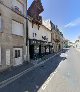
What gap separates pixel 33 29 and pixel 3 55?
1164 cm

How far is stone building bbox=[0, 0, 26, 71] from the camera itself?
1606 centimetres

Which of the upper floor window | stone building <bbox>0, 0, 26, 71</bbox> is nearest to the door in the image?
stone building <bbox>0, 0, 26, 71</bbox>

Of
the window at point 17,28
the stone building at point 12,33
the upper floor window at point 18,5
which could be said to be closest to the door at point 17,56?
the stone building at point 12,33

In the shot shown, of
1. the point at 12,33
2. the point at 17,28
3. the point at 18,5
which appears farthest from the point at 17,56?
the point at 18,5

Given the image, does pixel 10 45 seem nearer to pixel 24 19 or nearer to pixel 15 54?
pixel 15 54

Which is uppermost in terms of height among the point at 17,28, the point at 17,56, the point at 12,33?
the point at 17,28

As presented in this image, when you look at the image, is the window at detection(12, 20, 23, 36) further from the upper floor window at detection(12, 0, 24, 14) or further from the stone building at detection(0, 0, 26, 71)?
the upper floor window at detection(12, 0, 24, 14)

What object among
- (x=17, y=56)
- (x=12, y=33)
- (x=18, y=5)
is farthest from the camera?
(x=18, y=5)

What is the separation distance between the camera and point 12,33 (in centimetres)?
1848

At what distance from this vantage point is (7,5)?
56.4ft

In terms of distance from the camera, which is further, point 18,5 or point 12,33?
point 18,5

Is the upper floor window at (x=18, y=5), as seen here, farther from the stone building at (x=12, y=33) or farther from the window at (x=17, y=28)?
the window at (x=17, y=28)

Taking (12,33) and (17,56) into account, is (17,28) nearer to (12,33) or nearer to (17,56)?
(12,33)

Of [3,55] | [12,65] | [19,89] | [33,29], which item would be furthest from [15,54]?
[19,89]
